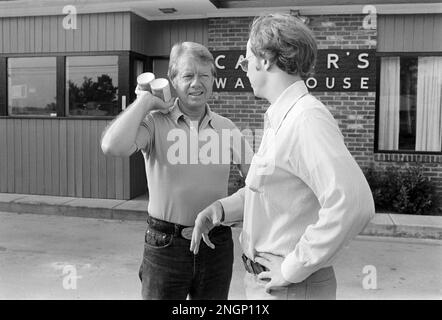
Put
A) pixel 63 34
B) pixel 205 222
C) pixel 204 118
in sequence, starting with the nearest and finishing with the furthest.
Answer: pixel 205 222
pixel 204 118
pixel 63 34

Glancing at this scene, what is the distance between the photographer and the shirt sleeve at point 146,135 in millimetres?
1984

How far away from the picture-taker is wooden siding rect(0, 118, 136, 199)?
7.41 m

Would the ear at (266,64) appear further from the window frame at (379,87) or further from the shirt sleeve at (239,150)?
the window frame at (379,87)

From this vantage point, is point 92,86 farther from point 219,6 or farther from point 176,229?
point 176,229

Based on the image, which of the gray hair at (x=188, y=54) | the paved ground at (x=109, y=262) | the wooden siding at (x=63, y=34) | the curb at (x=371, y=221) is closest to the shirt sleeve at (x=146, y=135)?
the gray hair at (x=188, y=54)

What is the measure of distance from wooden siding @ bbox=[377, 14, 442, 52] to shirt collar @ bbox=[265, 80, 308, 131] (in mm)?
6184


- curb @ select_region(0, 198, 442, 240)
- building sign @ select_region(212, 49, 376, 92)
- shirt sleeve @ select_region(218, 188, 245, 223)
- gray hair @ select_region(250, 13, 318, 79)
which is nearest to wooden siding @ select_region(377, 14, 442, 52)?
building sign @ select_region(212, 49, 376, 92)

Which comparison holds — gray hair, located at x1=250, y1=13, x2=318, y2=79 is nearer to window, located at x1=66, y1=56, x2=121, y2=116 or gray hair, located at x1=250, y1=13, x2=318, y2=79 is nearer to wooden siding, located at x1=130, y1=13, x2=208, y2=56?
window, located at x1=66, y1=56, x2=121, y2=116

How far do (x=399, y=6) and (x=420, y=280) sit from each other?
4000 millimetres

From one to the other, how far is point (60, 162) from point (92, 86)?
49.7 inches

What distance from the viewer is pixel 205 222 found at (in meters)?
1.88

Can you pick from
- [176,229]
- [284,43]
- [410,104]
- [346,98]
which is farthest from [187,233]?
[410,104]

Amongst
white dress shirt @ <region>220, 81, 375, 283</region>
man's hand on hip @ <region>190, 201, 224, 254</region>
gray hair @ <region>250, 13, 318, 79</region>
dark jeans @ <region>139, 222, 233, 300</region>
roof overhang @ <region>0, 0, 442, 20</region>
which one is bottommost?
dark jeans @ <region>139, 222, 233, 300</region>

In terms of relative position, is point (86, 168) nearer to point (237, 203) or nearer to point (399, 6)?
point (399, 6)
